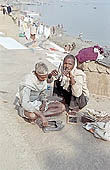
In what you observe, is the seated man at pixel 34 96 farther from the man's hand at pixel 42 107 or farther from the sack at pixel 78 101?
the sack at pixel 78 101

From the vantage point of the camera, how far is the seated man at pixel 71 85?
2838mm

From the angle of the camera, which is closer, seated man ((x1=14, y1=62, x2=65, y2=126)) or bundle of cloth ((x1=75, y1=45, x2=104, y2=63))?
seated man ((x1=14, y1=62, x2=65, y2=126))

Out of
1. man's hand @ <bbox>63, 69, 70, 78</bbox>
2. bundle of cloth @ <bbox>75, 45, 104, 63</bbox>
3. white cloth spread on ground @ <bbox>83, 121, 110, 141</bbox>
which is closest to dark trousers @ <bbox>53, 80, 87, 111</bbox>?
man's hand @ <bbox>63, 69, 70, 78</bbox>

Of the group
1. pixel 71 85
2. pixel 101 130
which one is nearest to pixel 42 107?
pixel 71 85

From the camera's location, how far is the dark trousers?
9.80 ft

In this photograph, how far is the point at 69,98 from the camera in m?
3.13

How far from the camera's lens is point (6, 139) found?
2.58m

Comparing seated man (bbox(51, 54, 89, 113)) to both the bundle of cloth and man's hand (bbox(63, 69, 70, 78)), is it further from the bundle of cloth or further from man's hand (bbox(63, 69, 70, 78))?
the bundle of cloth

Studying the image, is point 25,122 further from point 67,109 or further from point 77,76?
point 77,76

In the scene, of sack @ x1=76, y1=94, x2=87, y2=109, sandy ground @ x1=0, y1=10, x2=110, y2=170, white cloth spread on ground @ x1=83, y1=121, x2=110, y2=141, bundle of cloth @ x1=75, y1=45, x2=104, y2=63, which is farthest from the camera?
bundle of cloth @ x1=75, y1=45, x2=104, y2=63

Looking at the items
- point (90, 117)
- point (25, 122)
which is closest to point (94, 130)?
point (90, 117)

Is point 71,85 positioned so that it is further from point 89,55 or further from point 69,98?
point 89,55

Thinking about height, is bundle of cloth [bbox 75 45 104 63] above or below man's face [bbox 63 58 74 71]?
below

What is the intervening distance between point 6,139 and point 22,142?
172 millimetres
